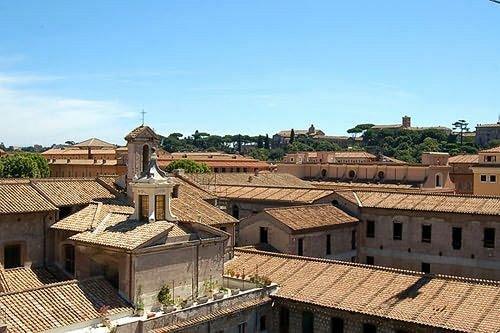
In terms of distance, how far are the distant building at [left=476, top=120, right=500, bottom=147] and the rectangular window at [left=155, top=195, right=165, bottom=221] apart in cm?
16406

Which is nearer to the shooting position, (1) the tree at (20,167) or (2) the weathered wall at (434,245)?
(2) the weathered wall at (434,245)

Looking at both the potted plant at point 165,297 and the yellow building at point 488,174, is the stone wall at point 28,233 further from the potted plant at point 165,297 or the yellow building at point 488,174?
the yellow building at point 488,174

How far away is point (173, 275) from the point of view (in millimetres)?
26641

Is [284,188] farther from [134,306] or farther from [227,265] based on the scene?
[134,306]

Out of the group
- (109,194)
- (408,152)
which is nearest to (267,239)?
(109,194)

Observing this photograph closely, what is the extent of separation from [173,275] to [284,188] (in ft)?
85.0

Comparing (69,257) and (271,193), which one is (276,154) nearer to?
(271,193)

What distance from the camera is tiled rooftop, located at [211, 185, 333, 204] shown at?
47.5 m

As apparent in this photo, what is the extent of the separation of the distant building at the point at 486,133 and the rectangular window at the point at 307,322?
16210 centimetres

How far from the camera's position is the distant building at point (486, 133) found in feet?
582

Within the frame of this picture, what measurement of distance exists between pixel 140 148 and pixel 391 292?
14092 millimetres

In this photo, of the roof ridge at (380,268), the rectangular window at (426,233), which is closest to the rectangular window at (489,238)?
the rectangular window at (426,233)

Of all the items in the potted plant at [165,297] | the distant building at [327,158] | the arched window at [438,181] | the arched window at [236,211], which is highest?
the distant building at [327,158]

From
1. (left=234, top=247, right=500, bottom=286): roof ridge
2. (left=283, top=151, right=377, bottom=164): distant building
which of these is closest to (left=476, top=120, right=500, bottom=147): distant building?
(left=283, top=151, right=377, bottom=164): distant building
